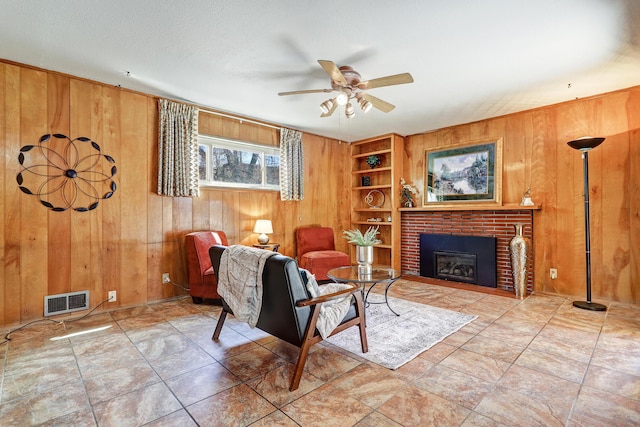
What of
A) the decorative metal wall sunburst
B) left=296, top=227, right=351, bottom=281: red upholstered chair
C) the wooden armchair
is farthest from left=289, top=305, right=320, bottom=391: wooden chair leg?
the decorative metal wall sunburst

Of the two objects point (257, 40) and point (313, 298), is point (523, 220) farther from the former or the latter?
point (257, 40)

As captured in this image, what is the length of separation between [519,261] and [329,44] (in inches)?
137

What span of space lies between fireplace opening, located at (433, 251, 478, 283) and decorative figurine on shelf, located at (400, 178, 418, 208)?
0.95 meters

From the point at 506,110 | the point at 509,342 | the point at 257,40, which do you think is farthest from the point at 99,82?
the point at 506,110

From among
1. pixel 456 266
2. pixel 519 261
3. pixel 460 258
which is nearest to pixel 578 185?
pixel 519 261

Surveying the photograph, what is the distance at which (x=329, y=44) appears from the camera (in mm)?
2500

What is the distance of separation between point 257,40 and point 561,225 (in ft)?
13.9

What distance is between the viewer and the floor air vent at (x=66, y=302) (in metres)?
3.01

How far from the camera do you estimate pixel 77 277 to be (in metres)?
3.17

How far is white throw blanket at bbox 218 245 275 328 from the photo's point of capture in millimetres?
2053

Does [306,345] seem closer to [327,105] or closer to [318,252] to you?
[327,105]

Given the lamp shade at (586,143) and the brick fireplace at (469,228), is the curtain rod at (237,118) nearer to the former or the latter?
the brick fireplace at (469,228)

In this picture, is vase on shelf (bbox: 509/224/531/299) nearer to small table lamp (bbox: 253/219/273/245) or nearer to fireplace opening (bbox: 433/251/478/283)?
fireplace opening (bbox: 433/251/478/283)

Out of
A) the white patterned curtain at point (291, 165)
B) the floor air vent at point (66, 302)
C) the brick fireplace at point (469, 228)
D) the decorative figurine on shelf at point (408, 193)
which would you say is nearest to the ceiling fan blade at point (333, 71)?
the white patterned curtain at point (291, 165)
